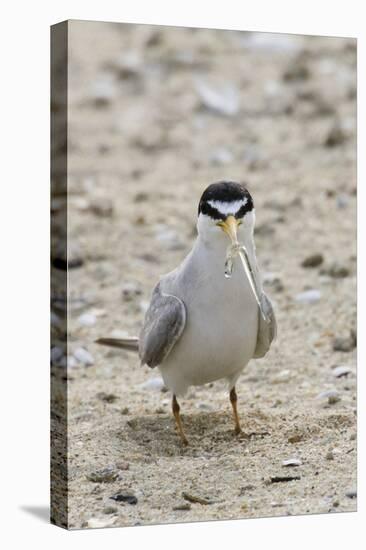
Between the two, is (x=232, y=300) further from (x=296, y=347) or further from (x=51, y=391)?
(x=296, y=347)

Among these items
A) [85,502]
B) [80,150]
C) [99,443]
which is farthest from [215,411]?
[80,150]

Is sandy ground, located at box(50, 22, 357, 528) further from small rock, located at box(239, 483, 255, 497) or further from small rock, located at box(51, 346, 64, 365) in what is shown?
small rock, located at box(51, 346, 64, 365)

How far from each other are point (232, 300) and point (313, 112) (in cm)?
519

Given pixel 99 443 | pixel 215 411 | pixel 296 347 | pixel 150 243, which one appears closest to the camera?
pixel 99 443

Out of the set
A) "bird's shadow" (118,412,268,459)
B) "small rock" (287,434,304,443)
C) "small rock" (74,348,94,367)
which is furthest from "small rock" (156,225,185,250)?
"small rock" (287,434,304,443)

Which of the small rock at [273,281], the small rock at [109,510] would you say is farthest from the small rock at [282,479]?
the small rock at [273,281]

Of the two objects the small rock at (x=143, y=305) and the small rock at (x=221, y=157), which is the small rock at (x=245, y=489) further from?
the small rock at (x=221, y=157)

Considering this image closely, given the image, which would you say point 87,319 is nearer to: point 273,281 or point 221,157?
point 273,281

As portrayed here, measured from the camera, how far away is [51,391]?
6.21 meters

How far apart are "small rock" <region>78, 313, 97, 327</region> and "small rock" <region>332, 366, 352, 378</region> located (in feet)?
6.07

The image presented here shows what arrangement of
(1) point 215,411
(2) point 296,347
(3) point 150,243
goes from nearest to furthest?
(1) point 215,411 < (2) point 296,347 < (3) point 150,243

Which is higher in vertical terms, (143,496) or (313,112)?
(313,112)

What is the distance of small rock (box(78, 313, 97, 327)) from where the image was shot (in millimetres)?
8734

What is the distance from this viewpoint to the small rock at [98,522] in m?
6.03
